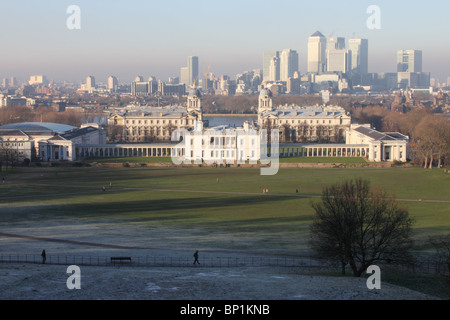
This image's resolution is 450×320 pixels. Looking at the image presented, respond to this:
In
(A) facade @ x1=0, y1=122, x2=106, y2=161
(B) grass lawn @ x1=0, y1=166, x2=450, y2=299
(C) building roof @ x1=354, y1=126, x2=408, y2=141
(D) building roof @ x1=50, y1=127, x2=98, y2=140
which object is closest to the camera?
(B) grass lawn @ x1=0, y1=166, x2=450, y2=299

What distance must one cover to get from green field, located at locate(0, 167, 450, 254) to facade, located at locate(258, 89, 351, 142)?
32.2 metres

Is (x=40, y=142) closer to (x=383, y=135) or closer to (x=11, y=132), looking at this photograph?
(x=11, y=132)

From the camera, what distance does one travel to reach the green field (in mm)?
35156

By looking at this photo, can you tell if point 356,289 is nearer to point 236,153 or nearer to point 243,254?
point 243,254

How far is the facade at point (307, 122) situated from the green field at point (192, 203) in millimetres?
32220

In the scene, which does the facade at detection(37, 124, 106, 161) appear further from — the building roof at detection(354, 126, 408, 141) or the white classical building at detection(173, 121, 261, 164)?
the building roof at detection(354, 126, 408, 141)

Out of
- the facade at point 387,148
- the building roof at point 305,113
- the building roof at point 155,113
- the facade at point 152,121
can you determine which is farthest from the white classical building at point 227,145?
the building roof at point 305,113

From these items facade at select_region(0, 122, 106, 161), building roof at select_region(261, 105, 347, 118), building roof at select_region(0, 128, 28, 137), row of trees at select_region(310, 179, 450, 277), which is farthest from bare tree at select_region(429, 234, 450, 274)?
building roof at select_region(261, 105, 347, 118)

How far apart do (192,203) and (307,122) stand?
65.3 m

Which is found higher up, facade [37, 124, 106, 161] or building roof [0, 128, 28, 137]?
building roof [0, 128, 28, 137]

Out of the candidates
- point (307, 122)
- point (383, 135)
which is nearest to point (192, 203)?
point (383, 135)

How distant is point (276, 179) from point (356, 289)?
37353 millimetres

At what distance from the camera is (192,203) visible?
151 ft
